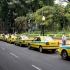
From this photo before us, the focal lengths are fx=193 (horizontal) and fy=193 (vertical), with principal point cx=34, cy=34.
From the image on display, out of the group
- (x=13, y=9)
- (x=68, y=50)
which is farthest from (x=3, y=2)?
(x=68, y=50)

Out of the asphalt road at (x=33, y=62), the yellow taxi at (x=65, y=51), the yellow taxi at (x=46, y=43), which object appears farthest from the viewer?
the yellow taxi at (x=46, y=43)

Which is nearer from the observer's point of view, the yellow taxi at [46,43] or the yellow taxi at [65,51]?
the yellow taxi at [65,51]

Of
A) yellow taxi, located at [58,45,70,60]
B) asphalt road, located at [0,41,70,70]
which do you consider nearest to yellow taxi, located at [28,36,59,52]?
asphalt road, located at [0,41,70,70]

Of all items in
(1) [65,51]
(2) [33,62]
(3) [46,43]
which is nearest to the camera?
(2) [33,62]

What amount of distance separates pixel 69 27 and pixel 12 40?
72.0 feet

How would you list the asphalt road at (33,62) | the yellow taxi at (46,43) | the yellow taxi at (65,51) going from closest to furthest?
the asphalt road at (33,62) < the yellow taxi at (65,51) < the yellow taxi at (46,43)

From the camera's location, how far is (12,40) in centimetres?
2980

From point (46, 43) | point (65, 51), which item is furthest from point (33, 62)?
point (46, 43)

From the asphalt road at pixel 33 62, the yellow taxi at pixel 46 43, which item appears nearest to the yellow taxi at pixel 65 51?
the asphalt road at pixel 33 62

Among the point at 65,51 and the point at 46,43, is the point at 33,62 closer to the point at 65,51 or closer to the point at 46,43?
the point at 65,51

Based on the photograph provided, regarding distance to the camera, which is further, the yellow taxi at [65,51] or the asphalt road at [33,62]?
the yellow taxi at [65,51]

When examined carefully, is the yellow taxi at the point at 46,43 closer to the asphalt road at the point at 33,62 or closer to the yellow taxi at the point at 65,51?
the asphalt road at the point at 33,62

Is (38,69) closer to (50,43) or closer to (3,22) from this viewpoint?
(50,43)

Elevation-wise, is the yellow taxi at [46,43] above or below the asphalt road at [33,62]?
above
